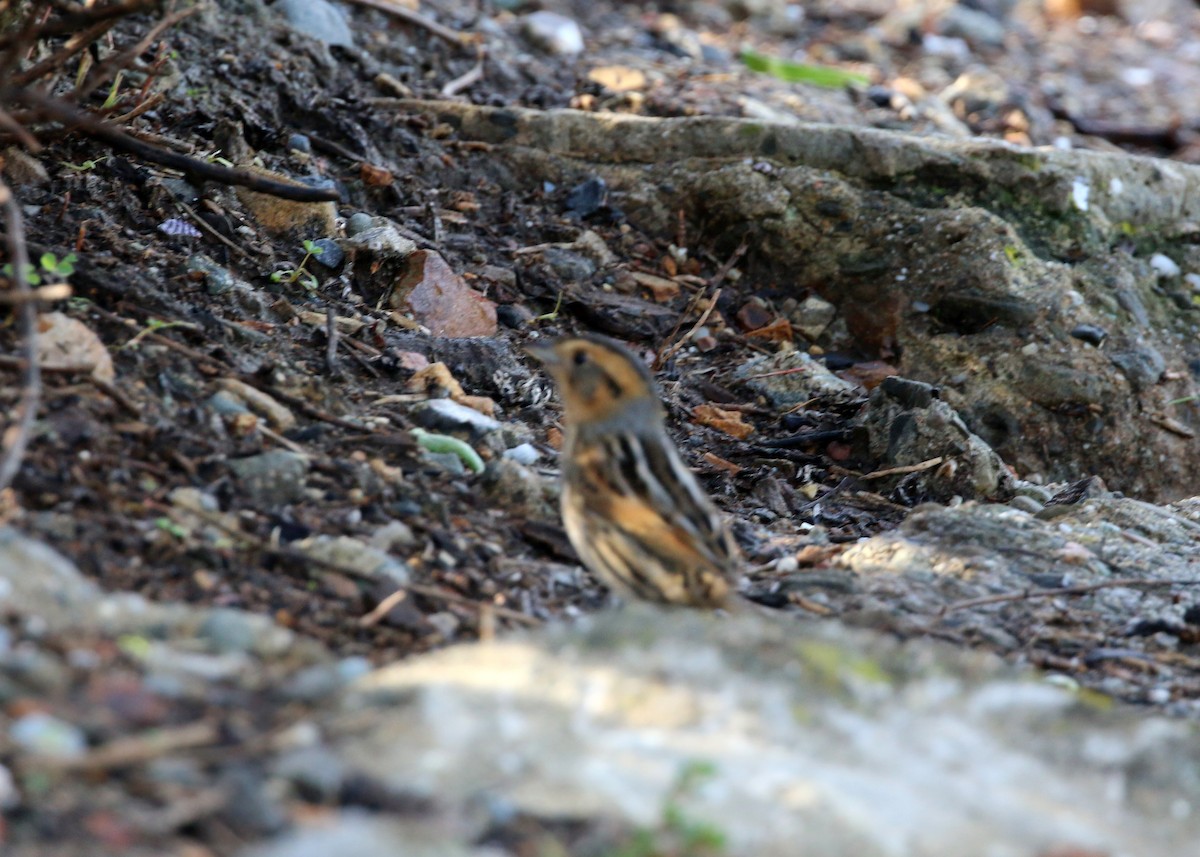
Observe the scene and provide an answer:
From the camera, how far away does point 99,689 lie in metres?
2.98

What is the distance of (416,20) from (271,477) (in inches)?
186

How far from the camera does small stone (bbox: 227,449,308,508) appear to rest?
4.46 metres

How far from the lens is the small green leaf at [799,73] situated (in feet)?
32.3

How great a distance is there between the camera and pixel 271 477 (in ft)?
14.8

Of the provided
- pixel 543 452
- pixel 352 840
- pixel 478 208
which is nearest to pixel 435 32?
pixel 478 208

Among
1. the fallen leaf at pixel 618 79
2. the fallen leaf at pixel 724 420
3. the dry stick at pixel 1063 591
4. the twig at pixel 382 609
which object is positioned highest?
the fallen leaf at pixel 618 79

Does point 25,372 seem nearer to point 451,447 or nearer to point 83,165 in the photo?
point 451,447

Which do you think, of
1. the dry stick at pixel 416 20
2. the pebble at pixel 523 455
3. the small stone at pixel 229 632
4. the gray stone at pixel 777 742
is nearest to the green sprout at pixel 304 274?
the pebble at pixel 523 455

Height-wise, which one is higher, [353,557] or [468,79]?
[468,79]

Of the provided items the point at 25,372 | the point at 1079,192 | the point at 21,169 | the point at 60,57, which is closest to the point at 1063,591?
the point at 1079,192

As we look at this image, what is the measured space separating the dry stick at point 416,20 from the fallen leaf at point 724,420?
3238 mm

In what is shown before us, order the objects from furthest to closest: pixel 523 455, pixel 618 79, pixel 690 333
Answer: pixel 618 79
pixel 690 333
pixel 523 455

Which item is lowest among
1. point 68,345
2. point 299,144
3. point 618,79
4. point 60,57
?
point 68,345

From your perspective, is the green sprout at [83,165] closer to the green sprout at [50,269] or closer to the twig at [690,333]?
the green sprout at [50,269]
